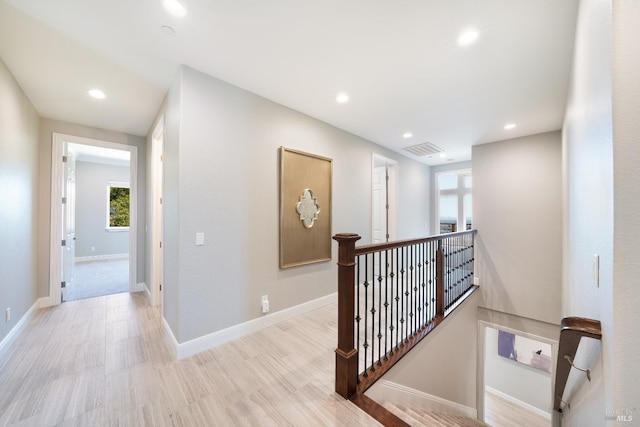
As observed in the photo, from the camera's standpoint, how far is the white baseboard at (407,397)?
1.88 metres

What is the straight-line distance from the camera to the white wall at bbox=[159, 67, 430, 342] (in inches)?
85.1

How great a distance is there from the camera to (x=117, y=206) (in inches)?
277

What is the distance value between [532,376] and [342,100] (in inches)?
264

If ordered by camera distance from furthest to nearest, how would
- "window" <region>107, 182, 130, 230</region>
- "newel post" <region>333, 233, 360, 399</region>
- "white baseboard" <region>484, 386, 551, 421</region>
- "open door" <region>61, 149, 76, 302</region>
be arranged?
"window" <region>107, 182, 130, 230</region> < "white baseboard" <region>484, 386, 551, 421</region> < "open door" <region>61, 149, 76, 302</region> < "newel post" <region>333, 233, 360, 399</region>

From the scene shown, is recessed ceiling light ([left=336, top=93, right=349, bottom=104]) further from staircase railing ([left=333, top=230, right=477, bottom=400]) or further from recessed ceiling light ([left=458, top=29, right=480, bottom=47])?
staircase railing ([left=333, top=230, right=477, bottom=400])

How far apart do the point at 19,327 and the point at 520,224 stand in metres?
6.67

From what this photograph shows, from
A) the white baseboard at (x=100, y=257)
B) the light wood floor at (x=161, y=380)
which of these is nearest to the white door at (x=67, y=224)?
the light wood floor at (x=161, y=380)

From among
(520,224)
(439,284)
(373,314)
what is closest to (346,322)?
(373,314)

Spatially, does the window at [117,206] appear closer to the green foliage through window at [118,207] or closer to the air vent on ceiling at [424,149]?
the green foliage through window at [118,207]

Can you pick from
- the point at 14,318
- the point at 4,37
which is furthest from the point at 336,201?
the point at 14,318

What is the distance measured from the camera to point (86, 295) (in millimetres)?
3801

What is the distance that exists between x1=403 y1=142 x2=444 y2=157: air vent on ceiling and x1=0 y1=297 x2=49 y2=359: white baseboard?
5721mm

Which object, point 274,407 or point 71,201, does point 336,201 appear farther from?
point 71,201

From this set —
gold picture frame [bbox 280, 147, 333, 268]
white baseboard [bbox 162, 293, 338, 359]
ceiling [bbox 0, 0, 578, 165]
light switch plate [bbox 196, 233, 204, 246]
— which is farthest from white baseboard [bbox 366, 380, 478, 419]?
ceiling [bbox 0, 0, 578, 165]
